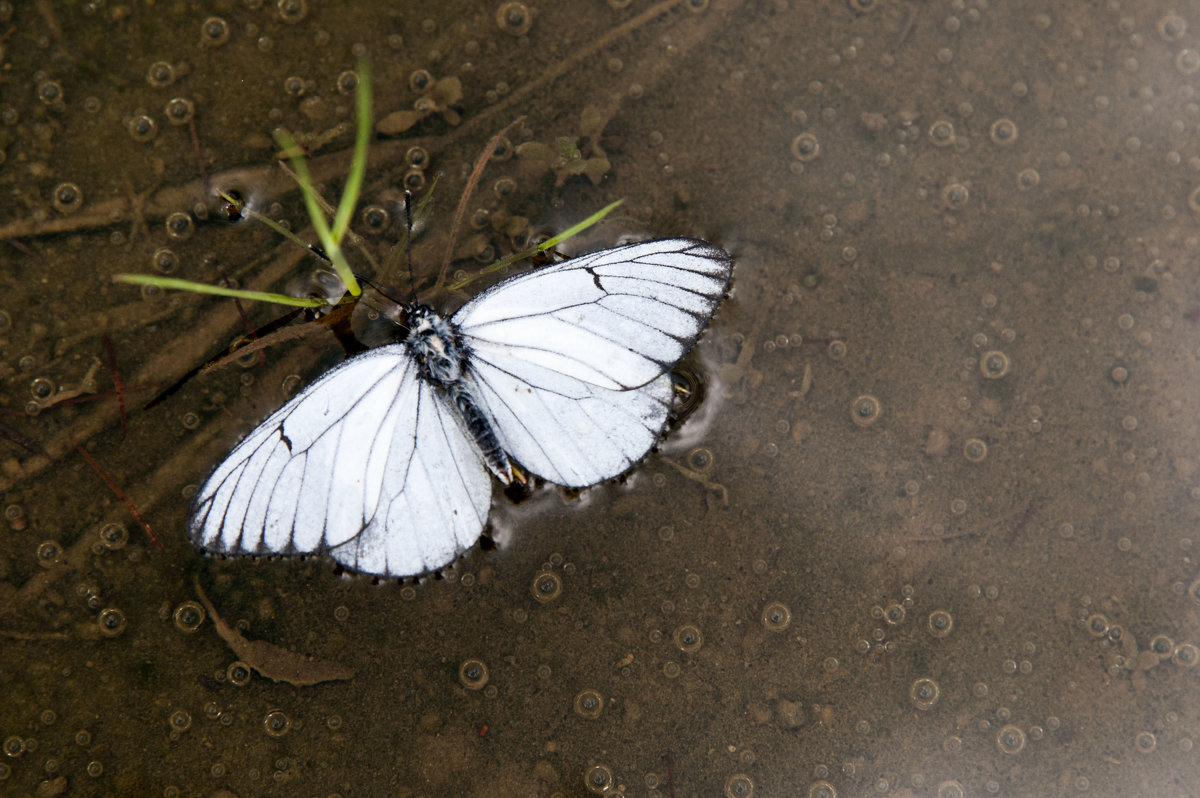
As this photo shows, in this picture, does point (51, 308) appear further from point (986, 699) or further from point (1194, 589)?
point (1194, 589)

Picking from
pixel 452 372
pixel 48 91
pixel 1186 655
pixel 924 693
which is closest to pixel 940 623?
pixel 924 693

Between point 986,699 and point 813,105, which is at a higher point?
point 813,105

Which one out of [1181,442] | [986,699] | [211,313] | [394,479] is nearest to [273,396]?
[211,313]

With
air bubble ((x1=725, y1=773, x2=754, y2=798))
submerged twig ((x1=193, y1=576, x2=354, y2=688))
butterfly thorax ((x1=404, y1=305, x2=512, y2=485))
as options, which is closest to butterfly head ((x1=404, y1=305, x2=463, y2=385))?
butterfly thorax ((x1=404, y1=305, x2=512, y2=485))

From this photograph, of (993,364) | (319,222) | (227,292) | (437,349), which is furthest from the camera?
(993,364)

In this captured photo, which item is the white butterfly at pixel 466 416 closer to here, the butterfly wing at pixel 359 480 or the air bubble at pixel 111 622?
the butterfly wing at pixel 359 480

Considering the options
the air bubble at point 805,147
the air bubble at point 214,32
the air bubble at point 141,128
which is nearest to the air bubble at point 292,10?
the air bubble at point 214,32

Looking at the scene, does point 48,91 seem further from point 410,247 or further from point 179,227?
point 410,247
